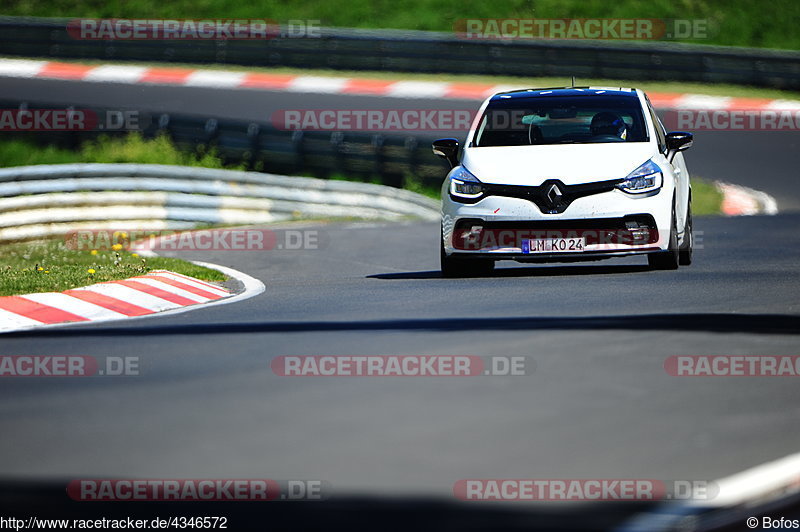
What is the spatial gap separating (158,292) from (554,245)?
3165 mm

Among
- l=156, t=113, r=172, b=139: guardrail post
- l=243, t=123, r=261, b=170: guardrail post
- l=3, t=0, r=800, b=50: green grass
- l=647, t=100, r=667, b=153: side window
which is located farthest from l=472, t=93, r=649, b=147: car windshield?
l=3, t=0, r=800, b=50: green grass

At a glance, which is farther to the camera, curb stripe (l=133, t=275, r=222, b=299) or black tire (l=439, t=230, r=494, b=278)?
black tire (l=439, t=230, r=494, b=278)

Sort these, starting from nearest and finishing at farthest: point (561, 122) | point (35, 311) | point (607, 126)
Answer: point (35, 311) → point (607, 126) → point (561, 122)

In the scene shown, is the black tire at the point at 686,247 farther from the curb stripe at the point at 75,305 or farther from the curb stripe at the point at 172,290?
the curb stripe at the point at 75,305

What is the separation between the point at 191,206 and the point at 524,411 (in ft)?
48.6

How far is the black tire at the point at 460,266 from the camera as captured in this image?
Result: 37.7ft

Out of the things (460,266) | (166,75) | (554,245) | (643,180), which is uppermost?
(166,75)

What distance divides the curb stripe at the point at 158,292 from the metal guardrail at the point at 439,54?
19857mm

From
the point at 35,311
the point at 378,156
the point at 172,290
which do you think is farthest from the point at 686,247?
the point at 378,156

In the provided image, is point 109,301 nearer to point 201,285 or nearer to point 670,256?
point 201,285

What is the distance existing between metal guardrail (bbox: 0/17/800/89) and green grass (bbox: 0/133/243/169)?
348 inches

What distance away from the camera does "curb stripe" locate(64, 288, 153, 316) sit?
1036cm

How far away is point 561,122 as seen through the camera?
1225 centimetres

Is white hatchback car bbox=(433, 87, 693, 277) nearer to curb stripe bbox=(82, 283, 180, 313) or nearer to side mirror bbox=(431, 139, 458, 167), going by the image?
side mirror bbox=(431, 139, 458, 167)
